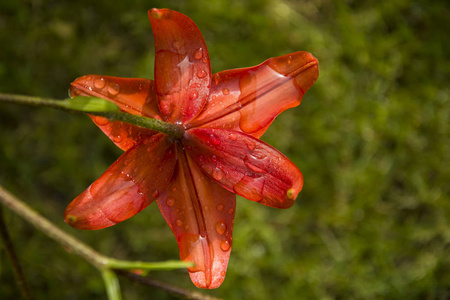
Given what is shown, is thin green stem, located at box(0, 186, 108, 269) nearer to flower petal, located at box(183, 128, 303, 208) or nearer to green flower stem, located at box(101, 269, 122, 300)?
green flower stem, located at box(101, 269, 122, 300)

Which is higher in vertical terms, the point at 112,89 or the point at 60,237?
the point at 112,89

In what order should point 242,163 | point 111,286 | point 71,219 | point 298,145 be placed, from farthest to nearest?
point 298,145, point 242,163, point 71,219, point 111,286

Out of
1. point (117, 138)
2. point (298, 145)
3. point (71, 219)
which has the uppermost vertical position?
point (117, 138)

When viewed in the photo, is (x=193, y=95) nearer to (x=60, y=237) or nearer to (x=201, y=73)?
(x=201, y=73)

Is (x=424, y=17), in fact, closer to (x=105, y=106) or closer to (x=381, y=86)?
(x=381, y=86)

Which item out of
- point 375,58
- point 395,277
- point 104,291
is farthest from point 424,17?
point 104,291

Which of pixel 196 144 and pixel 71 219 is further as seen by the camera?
pixel 196 144

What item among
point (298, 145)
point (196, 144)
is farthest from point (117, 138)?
point (298, 145)

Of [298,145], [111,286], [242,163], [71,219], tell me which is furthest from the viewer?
[298,145]
